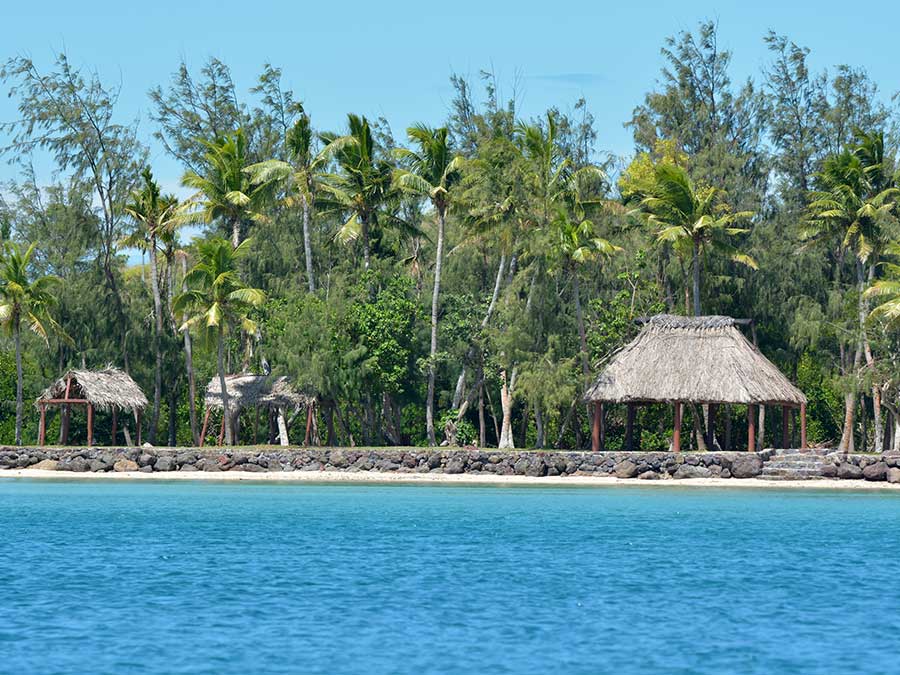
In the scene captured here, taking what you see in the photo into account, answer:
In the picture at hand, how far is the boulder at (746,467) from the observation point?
36875 millimetres

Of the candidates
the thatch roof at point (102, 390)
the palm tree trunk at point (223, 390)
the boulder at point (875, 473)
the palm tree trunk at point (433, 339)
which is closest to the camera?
the boulder at point (875, 473)

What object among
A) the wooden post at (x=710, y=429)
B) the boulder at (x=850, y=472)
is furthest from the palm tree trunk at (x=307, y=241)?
the boulder at (x=850, y=472)

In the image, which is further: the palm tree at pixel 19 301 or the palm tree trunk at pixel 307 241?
the palm tree trunk at pixel 307 241

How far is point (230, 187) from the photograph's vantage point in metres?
45.4

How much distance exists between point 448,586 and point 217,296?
25.4m

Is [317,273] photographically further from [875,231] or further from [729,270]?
[875,231]

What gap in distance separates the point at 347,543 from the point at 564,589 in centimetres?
619

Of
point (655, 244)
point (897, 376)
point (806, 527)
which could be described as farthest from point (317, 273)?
point (806, 527)

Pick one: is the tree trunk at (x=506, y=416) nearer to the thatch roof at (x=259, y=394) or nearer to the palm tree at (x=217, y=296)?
the thatch roof at (x=259, y=394)

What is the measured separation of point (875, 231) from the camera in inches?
1697

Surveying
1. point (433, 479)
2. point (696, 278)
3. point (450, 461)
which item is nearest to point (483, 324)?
point (450, 461)

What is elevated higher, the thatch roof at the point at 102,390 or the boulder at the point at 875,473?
the thatch roof at the point at 102,390

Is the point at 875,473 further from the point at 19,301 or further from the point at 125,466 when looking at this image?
the point at 19,301

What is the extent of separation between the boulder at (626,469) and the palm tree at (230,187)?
51.9ft
